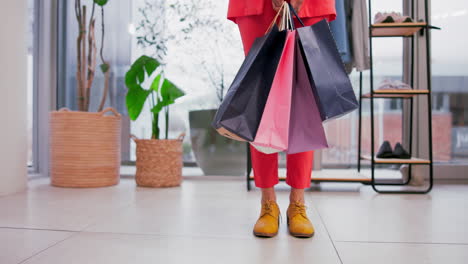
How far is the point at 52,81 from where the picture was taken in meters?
2.49

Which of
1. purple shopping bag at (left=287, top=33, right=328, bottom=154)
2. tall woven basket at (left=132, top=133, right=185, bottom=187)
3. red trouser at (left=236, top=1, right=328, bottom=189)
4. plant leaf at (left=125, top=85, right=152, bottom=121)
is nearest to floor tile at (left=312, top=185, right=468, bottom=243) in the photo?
red trouser at (left=236, top=1, right=328, bottom=189)

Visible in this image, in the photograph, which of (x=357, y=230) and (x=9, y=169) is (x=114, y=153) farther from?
(x=357, y=230)

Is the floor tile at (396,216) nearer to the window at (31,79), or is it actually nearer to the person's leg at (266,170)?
the person's leg at (266,170)

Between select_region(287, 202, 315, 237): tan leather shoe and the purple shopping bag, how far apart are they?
1.00ft

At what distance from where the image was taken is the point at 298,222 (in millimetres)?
1131

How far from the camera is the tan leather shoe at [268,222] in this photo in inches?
43.4

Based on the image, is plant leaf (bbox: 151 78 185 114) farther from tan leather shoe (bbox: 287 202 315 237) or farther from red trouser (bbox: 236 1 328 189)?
tan leather shoe (bbox: 287 202 315 237)

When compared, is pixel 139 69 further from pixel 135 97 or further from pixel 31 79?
pixel 31 79

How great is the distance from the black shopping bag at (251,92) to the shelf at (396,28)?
47.1 inches

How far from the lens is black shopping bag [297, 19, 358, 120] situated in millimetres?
914

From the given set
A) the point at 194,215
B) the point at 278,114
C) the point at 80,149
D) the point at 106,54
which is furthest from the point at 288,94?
the point at 106,54

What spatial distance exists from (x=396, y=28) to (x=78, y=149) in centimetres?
191

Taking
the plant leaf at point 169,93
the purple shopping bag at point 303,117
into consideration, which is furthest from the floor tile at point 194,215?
the plant leaf at point 169,93

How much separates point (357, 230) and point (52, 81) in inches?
87.1
